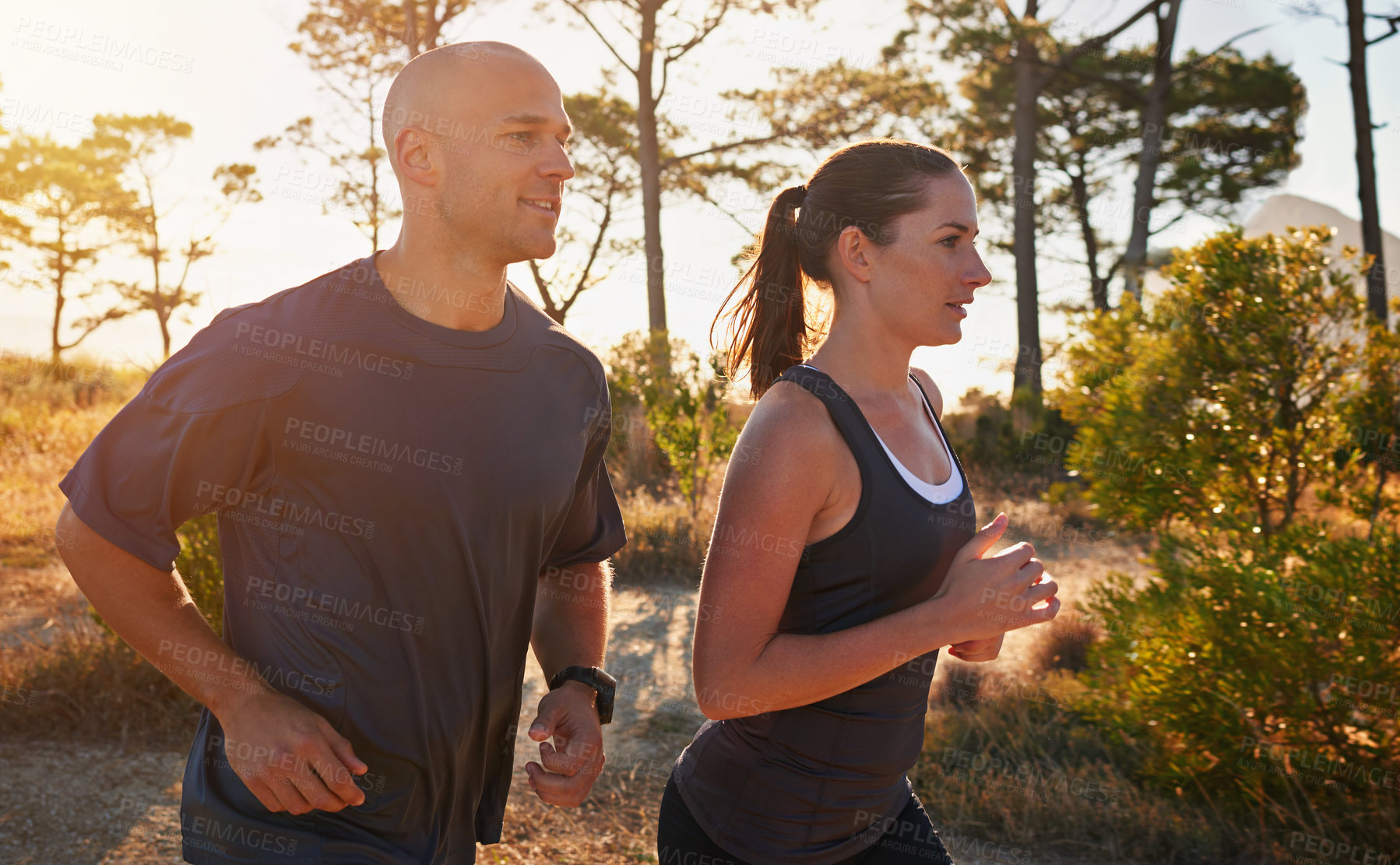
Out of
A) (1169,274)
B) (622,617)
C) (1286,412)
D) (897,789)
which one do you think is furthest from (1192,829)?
(622,617)

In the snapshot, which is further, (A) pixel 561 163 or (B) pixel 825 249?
(B) pixel 825 249

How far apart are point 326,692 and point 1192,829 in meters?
3.38

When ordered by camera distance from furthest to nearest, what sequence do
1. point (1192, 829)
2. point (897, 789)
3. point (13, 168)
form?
1. point (13, 168)
2. point (1192, 829)
3. point (897, 789)

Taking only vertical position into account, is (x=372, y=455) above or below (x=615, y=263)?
below

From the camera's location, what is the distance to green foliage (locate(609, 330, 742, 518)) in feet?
29.9

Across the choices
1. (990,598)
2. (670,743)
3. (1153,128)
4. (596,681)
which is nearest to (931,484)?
(990,598)

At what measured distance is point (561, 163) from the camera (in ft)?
5.60

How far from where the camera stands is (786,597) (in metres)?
1.69

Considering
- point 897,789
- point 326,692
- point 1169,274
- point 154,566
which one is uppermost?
point 1169,274

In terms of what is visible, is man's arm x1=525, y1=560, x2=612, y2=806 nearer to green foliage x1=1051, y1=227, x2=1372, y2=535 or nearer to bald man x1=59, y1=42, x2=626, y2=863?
bald man x1=59, y1=42, x2=626, y2=863

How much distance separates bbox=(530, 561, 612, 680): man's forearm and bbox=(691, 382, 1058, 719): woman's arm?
348 mm

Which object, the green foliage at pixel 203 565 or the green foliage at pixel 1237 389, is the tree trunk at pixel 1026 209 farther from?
the green foliage at pixel 203 565

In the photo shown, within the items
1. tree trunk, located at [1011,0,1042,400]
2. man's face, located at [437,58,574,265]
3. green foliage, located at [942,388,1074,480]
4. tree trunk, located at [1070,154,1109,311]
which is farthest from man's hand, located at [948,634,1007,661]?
tree trunk, located at [1070,154,1109,311]

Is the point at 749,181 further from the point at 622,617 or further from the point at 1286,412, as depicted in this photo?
the point at 1286,412
